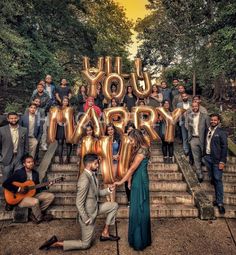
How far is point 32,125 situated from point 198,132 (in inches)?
188

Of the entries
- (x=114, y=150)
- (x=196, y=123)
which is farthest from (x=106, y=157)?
(x=196, y=123)

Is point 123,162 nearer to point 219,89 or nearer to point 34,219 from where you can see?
point 34,219

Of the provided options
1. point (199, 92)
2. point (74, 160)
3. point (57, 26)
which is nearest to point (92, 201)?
point (74, 160)

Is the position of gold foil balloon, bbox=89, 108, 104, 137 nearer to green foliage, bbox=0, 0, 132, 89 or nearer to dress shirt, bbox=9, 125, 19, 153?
dress shirt, bbox=9, 125, 19, 153

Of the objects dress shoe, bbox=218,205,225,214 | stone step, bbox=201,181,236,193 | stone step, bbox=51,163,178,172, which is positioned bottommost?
dress shoe, bbox=218,205,225,214

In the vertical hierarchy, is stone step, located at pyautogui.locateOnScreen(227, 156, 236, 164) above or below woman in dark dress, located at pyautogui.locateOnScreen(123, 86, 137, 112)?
below

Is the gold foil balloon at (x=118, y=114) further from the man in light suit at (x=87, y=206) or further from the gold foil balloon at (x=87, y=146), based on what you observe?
the man in light suit at (x=87, y=206)

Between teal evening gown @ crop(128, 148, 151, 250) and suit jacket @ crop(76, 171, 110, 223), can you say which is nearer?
suit jacket @ crop(76, 171, 110, 223)

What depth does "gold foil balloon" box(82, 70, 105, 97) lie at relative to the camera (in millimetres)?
11086

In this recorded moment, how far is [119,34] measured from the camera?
24.0 meters

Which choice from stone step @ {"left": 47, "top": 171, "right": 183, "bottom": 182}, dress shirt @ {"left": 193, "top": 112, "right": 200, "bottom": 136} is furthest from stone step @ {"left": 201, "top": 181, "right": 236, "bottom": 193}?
dress shirt @ {"left": 193, "top": 112, "right": 200, "bottom": 136}

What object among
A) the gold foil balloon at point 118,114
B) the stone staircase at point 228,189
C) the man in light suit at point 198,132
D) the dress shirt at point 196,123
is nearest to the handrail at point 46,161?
the gold foil balloon at point 118,114

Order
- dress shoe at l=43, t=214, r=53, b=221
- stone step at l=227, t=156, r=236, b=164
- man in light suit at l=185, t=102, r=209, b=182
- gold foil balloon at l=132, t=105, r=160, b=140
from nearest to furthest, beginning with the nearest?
dress shoe at l=43, t=214, r=53, b=221, man in light suit at l=185, t=102, r=209, b=182, gold foil balloon at l=132, t=105, r=160, b=140, stone step at l=227, t=156, r=236, b=164

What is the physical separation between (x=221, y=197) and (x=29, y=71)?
1170cm
